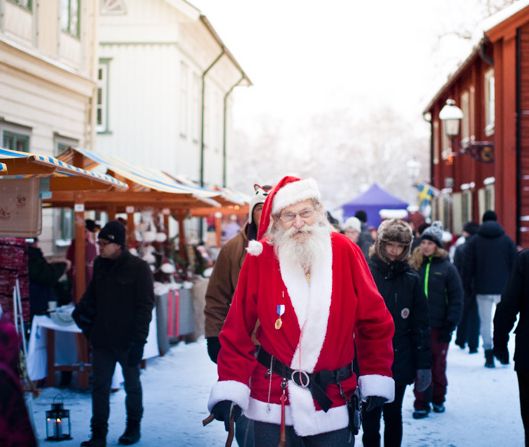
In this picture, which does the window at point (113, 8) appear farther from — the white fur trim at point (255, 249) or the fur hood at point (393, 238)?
the white fur trim at point (255, 249)

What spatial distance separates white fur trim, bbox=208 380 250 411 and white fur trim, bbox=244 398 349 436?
0.06 metres

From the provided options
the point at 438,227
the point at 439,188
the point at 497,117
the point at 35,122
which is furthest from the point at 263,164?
the point at 438,227

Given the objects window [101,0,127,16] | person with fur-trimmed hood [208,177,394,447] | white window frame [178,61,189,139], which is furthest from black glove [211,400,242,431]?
white window frame [178,61,189,139]

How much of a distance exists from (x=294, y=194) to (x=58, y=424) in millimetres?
4198

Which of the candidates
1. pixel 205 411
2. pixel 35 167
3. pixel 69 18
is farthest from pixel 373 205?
pixel 35 167

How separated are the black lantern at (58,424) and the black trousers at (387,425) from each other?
2706mm

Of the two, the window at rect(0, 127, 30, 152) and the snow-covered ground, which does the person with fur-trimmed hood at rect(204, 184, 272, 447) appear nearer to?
the snow-covered ground

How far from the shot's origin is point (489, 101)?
25766 millimetres

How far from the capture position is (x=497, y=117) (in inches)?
894

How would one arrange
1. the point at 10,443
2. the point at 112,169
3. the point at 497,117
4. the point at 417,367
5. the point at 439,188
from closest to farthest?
the point at 10,443
the point at 417,367
the point at 112,169
the point at 497,117
the point at 439,188

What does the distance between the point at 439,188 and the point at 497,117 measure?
1485 cm

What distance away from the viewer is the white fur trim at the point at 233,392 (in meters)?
4.66

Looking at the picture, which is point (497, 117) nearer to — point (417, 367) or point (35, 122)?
point (35, 122)

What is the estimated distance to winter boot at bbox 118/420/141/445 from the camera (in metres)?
8.30
